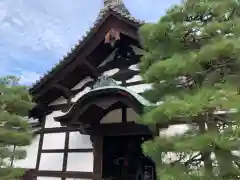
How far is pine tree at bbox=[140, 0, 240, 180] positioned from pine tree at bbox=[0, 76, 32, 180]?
358cm

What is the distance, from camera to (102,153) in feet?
22.6

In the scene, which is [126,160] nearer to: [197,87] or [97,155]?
[97,155]

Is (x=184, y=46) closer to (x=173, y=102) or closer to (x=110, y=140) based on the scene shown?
(x=173, y=102)

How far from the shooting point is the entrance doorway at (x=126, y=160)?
7504 millimetres

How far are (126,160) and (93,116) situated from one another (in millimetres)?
1992

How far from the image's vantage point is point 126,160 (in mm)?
7684

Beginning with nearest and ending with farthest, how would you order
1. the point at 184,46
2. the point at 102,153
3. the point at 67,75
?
the point at 184,46
the point at 102,153
the point at 67,75

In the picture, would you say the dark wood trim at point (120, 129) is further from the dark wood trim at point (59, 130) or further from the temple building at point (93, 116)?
the dark wood trim at point (59, 130)

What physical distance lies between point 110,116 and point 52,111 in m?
2.38

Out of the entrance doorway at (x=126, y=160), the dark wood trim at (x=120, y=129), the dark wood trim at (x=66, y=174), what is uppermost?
the dark wood trim at (x=120, y=129)

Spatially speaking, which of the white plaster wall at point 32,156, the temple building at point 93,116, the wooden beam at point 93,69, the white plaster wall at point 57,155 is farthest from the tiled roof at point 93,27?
the white plaster wall at point 32,156

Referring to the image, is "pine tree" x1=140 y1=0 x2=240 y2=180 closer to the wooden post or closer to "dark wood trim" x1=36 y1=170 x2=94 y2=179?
the wooden post

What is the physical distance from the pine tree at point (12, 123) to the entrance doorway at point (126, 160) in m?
2.47

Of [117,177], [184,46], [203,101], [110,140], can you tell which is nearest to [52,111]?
[110,140]
